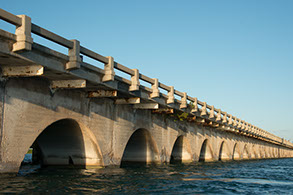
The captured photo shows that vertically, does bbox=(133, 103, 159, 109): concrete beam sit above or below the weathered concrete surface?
above

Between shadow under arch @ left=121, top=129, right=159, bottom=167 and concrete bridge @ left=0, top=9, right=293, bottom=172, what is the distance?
76 millimetres

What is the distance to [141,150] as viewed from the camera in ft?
84.8

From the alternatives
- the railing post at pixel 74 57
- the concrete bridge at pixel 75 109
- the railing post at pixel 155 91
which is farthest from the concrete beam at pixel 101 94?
the railing post at pixel 155 91

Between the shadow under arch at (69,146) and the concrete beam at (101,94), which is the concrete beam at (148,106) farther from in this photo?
the shadow under arch at (69,146)

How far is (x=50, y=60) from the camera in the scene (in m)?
13.1

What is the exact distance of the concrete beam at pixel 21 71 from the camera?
12.6 metres

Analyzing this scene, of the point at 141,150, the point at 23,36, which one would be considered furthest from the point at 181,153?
the point at 23,36

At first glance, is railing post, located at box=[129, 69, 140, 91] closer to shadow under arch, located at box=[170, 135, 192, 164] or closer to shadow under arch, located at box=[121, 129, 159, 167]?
shadow under arch, located at box=[121, 129, 159, 167]

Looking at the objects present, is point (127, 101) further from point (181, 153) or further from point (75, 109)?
point (181, 153)

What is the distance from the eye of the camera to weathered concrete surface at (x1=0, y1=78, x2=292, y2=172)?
13.1 m

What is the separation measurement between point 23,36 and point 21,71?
176 centimetres

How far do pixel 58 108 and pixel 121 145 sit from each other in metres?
5.98

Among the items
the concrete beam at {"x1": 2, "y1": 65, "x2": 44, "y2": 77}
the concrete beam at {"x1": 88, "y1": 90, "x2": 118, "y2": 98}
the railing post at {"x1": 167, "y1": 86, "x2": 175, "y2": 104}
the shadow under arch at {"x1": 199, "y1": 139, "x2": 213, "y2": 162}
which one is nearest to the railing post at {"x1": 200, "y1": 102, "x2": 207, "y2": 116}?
the shadow under arch at {"x1": 199, "y1": 139, "x2": 213, "y2": 162}

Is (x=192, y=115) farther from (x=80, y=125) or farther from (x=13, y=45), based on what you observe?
(x=13, y=45)
